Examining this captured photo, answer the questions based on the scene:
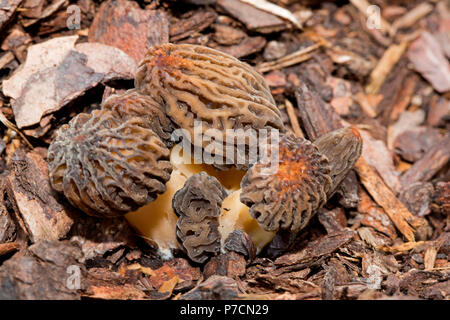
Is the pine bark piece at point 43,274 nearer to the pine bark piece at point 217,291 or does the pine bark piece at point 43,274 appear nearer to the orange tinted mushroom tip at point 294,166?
the pine bark piece at point 217,291

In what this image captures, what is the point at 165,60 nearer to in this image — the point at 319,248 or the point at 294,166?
the point at 294,166

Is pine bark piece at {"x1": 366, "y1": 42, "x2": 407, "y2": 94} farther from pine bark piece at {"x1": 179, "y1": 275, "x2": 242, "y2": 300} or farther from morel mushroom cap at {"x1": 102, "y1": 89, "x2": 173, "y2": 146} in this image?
pine bark piece at {"x1": 179, "y1": 275, "x2": 242, "y2": 300}

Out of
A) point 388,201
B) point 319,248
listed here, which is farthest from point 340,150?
point 388,201

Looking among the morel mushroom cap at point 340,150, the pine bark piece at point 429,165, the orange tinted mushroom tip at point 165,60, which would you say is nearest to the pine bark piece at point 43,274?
the orange tinted mushroom tip at point 165,60

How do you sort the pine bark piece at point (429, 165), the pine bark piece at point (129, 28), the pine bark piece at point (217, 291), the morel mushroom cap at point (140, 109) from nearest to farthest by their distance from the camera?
the pine bark piece at point (217, 291) < the morel mushroom cap at point (140, 109) < the pine bark piece at point (129, 28) < the pine bark piece at point (429, 165)

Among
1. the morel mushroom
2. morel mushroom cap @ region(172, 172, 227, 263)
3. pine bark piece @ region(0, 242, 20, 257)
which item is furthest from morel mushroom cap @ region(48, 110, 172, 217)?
the morel mushroom
